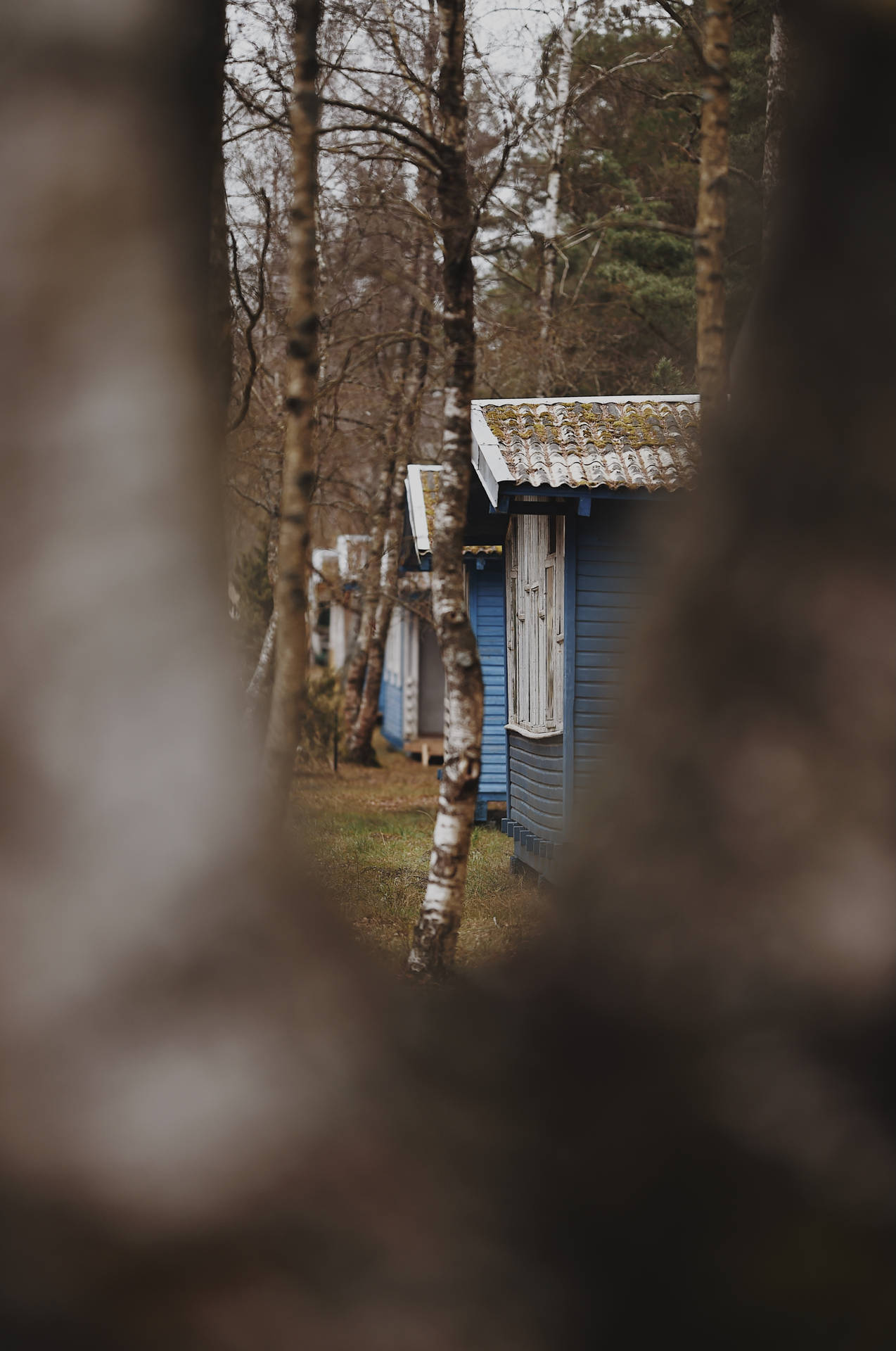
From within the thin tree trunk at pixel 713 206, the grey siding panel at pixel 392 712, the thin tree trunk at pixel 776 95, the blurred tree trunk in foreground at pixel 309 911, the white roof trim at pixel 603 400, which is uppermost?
the thin tree trunk at pixel 776 95

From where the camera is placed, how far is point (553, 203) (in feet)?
23.1

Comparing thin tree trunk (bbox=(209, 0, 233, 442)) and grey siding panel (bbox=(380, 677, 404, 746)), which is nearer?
thin tree trunk (bbox=(209, 0, 233, 442))

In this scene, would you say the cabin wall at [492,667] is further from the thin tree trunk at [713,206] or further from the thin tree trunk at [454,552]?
the thin tree trunk at [713,206]

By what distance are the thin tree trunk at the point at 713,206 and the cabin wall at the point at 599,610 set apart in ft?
6.47

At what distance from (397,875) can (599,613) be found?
1860mm

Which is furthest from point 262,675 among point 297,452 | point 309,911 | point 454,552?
point 309,911

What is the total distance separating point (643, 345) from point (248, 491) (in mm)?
2811

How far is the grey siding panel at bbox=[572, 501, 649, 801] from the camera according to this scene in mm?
5441

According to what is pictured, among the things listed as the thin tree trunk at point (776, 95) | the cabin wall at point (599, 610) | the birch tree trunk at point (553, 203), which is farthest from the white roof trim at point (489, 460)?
the thin tree trunk at point (776, 95)

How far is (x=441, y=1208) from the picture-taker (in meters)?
2.30

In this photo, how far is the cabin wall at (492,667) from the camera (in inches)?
364

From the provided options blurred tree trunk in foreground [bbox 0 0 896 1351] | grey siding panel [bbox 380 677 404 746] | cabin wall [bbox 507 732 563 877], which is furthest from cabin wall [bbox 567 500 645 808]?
grey siding panel [bbox 380 677 404 746]

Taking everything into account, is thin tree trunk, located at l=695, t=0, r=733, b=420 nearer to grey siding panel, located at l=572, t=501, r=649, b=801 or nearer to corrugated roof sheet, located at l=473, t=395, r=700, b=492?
corrugated roof sheet, located at l=473, t=395, r=700, b=492

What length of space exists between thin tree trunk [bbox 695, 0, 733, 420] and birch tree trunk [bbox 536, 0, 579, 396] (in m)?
2.00
